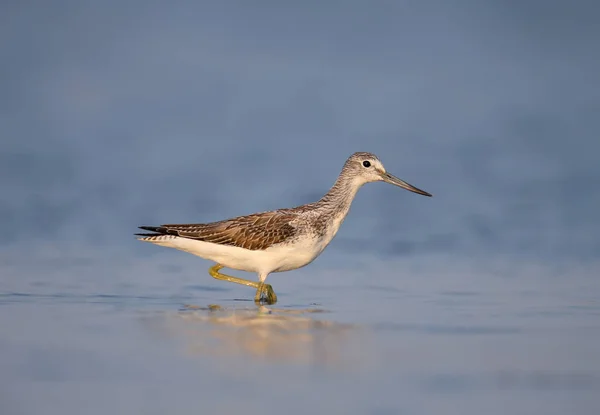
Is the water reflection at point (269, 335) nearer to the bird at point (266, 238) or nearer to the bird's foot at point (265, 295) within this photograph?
the bird's foot at point (265, 295)

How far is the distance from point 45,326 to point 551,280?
703cm

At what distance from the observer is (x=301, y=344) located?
909cm

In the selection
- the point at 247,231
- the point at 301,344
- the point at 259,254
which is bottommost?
the point at 301,344

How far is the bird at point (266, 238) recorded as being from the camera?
12.8 meters

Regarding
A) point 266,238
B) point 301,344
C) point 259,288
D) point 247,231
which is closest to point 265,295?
point 259,288

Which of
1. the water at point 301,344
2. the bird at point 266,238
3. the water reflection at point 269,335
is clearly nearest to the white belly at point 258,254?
the bird at point 266,238

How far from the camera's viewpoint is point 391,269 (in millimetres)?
15078

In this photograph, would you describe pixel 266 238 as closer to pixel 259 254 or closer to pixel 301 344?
pixel 259 254

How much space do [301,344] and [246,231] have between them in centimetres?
418

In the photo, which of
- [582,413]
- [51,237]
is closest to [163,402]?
[582,413]

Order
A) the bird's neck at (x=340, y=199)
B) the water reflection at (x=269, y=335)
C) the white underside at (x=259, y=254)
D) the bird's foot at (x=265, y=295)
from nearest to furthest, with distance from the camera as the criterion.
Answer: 1. the water reflection at (x=269, y=335)
2. the bird's foot at (x=265, y=295)
3. the white underside at (x=259, y=254)
4. the bird's neck at (x=340, y=199)

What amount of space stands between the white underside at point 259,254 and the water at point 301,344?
399 millimetres

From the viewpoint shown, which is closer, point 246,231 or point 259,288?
point 259,288

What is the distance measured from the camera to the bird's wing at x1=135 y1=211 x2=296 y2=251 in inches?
506
